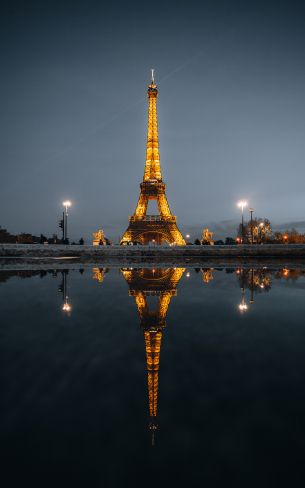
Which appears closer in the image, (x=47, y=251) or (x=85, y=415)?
(x=85, y=415)

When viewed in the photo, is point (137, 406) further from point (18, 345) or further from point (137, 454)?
point (18, 345)

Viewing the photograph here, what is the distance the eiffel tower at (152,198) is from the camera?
2336 inches

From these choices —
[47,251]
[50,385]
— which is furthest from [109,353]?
[47,251]

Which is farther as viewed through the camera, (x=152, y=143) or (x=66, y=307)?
(x=152, y=143)

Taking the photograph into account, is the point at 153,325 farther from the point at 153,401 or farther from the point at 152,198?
the point at 152,198

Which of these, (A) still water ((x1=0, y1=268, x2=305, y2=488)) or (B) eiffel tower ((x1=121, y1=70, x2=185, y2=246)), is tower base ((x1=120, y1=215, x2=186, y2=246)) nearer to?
(B) eiffel tower ((x1=121, y1=70, x2=185, y2=246))

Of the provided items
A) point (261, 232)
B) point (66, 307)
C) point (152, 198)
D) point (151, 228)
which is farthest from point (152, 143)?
point (66, 307)

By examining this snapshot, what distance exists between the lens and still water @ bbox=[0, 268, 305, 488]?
7.61ft

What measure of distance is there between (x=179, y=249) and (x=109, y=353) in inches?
1567

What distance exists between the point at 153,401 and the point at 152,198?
198 feet

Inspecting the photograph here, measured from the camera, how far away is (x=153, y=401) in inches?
134

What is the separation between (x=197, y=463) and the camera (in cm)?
236

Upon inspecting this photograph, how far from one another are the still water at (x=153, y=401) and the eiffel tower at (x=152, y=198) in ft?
166

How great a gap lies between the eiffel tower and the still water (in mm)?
50482
